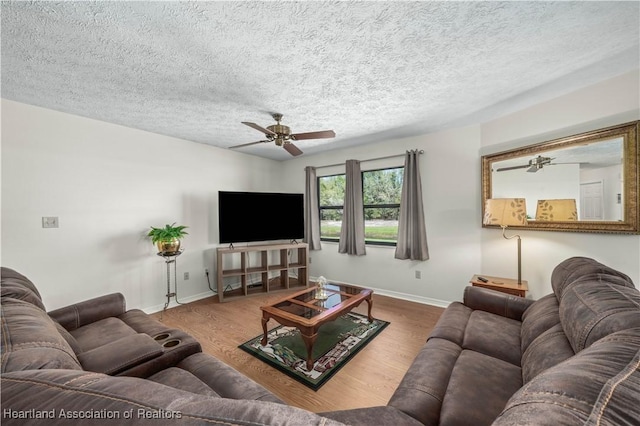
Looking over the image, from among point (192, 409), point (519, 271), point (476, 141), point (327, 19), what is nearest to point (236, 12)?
point (327, 19)

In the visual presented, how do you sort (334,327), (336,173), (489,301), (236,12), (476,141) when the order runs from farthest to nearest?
(336,173) < (476,141) < (334,327) < (489,301) < (236,12)

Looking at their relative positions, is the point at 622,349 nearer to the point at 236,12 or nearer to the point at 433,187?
the point at 236,12

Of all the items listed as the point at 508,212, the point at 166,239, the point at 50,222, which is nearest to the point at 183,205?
the point at 166,239

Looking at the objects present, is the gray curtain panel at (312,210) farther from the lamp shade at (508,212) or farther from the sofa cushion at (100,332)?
the sofa cushion at (100,332)

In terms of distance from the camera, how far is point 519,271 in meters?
2.39

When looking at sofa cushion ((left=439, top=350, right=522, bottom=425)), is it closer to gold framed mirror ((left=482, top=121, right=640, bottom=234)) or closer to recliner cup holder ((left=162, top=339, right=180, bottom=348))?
recliner cup holder ((left=162, top=339, right=180, bottom=348))

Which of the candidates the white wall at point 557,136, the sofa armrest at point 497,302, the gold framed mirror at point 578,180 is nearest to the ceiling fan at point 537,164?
the gold framed mirror at point 578,180

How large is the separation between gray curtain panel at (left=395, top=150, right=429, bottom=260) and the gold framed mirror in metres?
0.87

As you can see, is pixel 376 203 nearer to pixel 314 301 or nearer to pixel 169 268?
pixel 314 301

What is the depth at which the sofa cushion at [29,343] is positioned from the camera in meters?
0.74

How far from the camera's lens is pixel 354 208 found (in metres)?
3.84

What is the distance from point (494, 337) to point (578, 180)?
175cm

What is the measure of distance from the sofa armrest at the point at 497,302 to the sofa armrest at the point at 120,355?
2.40 meters

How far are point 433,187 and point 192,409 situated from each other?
3482 millimetres
